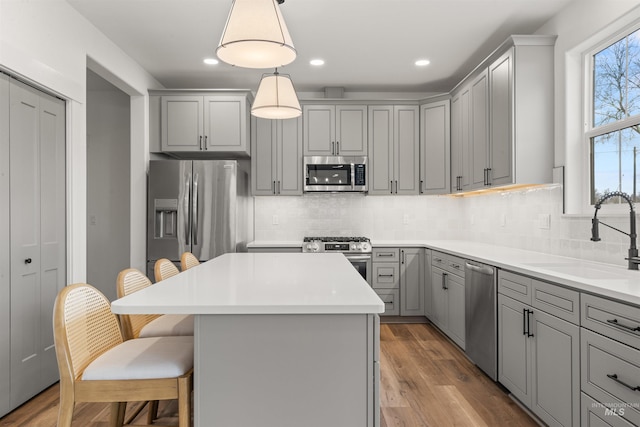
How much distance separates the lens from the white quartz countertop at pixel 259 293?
4.70 ft

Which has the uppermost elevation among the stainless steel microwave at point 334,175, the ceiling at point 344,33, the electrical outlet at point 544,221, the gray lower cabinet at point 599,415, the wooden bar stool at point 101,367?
the ceiling at point 344,33

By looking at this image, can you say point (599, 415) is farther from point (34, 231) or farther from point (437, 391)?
point (34, 231)

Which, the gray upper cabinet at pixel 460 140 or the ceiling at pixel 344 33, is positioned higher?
the ceiling at pixel 344 33

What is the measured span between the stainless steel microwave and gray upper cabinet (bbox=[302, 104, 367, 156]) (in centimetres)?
12

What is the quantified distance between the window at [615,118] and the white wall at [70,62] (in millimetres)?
3764

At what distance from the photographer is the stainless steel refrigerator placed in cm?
416

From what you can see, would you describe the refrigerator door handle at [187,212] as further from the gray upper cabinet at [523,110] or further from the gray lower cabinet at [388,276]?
the gray upper cabinet at [523,110]

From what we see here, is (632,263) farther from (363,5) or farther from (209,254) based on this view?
(209,254)

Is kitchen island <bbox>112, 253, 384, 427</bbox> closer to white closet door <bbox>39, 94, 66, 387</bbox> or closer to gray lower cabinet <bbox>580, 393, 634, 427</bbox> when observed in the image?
gray lower cabinet <bbox>580, 393, 634, 427</bbox>

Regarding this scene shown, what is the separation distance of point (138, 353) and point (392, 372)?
2025 mm

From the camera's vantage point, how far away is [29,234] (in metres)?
2.64

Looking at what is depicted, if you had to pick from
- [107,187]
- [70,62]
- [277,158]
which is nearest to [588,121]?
[277,158]

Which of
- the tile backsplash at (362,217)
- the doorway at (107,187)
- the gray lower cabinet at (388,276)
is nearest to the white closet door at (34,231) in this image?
the doorway at (107,187)

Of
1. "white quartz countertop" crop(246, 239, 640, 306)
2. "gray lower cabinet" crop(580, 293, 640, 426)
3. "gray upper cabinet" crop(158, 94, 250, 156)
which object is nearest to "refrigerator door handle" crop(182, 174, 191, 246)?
"gray upper cabinet" crop(158, 94, 250, 156)
